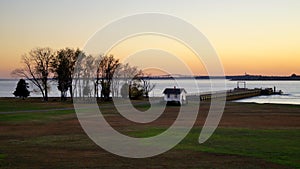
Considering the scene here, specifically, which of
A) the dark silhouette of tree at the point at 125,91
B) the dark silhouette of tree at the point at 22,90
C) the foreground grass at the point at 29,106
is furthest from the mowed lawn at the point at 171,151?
the dark silhouette of tree at the point at 22,90

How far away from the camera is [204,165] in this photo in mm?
21953

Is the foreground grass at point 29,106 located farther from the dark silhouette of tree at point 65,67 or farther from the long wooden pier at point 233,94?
the long wooden pier at point 233,94

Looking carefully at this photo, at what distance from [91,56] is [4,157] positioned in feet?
257

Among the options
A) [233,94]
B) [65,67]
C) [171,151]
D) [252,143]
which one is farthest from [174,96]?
[171,151]

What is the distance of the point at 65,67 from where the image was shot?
322 feet

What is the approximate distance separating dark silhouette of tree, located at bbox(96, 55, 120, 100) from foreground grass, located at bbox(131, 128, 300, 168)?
2412 inches

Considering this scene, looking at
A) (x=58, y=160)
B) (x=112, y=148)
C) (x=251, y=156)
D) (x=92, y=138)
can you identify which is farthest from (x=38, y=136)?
(x=251, y=156)

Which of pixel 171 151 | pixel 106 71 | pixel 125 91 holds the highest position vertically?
pixel 106 71

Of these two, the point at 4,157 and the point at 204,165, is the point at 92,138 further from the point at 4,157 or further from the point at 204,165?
the point at 204,165

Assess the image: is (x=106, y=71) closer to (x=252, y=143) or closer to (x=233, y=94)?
(x=233, y=94)

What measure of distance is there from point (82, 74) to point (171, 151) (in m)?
76.2

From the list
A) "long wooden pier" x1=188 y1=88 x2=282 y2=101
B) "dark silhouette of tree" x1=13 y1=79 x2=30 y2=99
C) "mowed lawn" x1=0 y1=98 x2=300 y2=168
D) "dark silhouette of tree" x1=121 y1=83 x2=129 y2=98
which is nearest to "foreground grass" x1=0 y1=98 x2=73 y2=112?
"dark silhouette of tree" x1=121 y1=83 x2=129 y2=98

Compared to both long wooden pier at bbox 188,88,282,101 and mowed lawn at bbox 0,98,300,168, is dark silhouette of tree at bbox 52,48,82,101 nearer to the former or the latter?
long wooden pier at bbox 188,88,282,101

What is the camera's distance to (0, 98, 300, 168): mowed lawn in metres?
22.4
